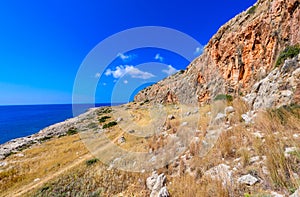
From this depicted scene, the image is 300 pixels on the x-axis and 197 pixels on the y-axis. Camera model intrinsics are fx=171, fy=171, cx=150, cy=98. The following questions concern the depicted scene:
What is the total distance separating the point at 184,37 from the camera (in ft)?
42.1

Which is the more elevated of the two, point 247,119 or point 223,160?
point 247,119

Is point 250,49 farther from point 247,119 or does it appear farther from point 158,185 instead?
point 158,185

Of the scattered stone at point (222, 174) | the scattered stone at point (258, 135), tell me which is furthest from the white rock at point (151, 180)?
the scattered stone at point (258, 135)

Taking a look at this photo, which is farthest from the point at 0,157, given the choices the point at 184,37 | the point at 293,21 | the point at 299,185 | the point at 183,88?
the point at 293,21

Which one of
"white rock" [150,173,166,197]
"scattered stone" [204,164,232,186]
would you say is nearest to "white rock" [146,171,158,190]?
"white rock" [150,173,166,197]

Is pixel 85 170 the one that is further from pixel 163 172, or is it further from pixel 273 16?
pixel 273 16

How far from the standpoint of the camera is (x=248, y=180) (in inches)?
133

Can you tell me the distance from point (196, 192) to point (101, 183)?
11.9ft

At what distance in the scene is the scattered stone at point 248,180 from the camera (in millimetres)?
3321

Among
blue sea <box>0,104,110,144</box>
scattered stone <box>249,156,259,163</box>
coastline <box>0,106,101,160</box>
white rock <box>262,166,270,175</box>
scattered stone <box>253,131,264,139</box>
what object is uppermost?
blue sea <box>0,104,110,144</box>

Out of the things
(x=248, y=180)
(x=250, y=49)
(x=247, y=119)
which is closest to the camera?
(x=248, y=180)

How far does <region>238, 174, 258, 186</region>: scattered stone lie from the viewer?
3.32 metres

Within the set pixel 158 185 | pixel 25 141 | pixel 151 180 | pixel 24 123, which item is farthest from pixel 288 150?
pixel 24 123

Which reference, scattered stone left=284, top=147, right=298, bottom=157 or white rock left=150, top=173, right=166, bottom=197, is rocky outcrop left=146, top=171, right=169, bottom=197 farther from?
scattered stone left=284, top=147, right=298, bottom=157
